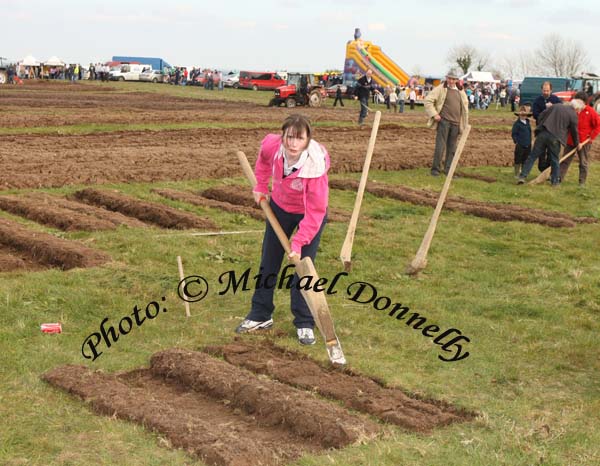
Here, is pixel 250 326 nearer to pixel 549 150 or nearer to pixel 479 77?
pixel 549 150

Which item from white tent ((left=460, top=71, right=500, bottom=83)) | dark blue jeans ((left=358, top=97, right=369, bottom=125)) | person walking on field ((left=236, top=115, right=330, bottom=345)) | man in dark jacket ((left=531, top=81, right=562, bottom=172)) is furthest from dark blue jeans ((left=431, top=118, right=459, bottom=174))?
white tent ((left=460, top=71, right=500, bottom=83))

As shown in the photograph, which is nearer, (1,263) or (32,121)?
(1,263)

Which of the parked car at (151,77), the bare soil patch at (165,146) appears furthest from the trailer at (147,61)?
the bare soil patch at (165,146)

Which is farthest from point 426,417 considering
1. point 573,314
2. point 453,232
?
point 453,232

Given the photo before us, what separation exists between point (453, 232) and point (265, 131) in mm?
14232

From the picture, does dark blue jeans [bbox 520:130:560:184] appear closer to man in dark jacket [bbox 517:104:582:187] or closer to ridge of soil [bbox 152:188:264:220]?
man in dark jacket [bbox 517:104:582:187]

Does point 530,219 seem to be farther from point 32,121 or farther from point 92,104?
point 92,104

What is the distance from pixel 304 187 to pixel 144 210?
245 inches

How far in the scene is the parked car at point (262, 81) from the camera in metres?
64.7

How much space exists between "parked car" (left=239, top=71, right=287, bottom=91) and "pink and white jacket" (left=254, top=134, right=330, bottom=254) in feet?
191

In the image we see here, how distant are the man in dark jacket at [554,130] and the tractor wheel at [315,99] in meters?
26.5

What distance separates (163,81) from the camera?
240 feet

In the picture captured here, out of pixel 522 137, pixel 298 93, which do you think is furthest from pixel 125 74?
pixel 522 137

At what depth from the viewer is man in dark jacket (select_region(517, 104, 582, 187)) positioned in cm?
1630
